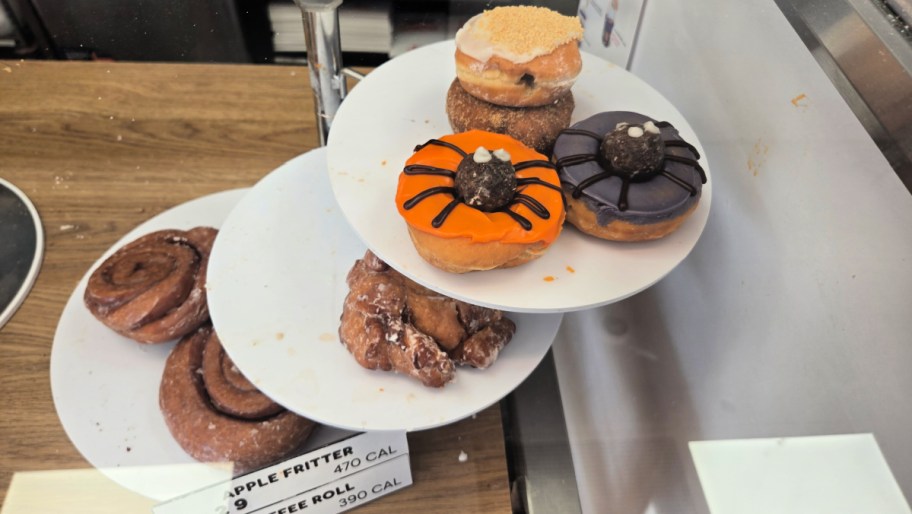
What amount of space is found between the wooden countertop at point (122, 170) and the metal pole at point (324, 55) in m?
0.13

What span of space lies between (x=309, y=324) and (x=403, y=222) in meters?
0.23

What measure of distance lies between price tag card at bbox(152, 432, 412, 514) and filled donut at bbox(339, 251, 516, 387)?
0.13m

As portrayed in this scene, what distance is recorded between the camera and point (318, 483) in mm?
903

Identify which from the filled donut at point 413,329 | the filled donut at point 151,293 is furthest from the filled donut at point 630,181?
the filled donut at point 151,293

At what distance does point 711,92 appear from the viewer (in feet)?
3.33

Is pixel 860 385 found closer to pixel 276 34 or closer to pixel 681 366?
pixel 681 366

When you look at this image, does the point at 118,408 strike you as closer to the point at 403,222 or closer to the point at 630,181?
the point at 403,222

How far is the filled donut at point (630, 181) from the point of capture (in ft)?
2.58

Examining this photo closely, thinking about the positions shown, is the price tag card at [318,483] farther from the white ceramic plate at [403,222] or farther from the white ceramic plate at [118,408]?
the white ceramic plate at [403,222]

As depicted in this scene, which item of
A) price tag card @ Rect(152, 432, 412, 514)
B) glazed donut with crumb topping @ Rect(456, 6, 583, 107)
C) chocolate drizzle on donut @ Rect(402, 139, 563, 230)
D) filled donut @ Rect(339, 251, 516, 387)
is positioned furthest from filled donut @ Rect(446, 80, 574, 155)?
price tag card @ Rect(152, 432, 412, 514)

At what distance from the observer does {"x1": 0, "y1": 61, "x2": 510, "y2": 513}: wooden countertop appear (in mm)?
1016

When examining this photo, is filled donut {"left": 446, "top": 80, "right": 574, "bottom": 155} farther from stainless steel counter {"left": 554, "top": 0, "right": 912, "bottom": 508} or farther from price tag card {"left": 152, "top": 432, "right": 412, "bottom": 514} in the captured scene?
price tag card {"left": 152, "top": 432, "right": 412, "bottom": 514}

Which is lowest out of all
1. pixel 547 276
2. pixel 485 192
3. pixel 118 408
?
pixel 118 408

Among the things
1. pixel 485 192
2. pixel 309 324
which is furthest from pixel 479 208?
pixel 309 324
